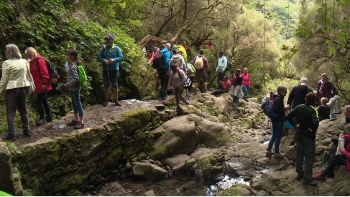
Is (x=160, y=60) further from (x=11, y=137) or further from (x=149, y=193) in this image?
(x=11, y=137)

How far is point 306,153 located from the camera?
6.19 m

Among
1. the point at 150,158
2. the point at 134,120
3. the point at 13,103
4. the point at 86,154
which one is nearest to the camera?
the point at 13,103

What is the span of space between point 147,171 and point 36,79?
11.9ft

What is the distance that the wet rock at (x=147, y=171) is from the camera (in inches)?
299

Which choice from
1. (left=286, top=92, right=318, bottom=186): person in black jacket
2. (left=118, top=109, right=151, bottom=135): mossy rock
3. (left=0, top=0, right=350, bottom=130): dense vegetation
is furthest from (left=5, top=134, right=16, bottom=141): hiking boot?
(left=286, top=92, right=318, bottom=186): person in black jacket

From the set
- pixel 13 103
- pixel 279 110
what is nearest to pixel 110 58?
pixel 13 103

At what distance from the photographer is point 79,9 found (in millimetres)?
11117

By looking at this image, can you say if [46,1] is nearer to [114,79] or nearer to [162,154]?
[114,79]

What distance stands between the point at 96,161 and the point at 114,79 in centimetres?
238

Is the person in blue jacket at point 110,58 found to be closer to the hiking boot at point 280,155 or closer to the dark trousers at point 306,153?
the dark trousers at point 306,153

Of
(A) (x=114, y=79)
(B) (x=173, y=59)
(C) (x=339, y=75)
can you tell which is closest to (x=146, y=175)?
(A) (x=114, y=79)

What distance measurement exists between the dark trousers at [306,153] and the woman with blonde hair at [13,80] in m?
5.93

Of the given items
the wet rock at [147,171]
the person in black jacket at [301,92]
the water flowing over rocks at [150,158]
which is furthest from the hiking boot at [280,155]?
the wet rock at [147,171]

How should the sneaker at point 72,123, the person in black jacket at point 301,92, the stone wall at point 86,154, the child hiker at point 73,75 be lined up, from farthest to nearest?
the person in black jacket at point 301,92, the sneaker at point 72,123, the child hiker at point 73,75, the stone wall at point 86,154
